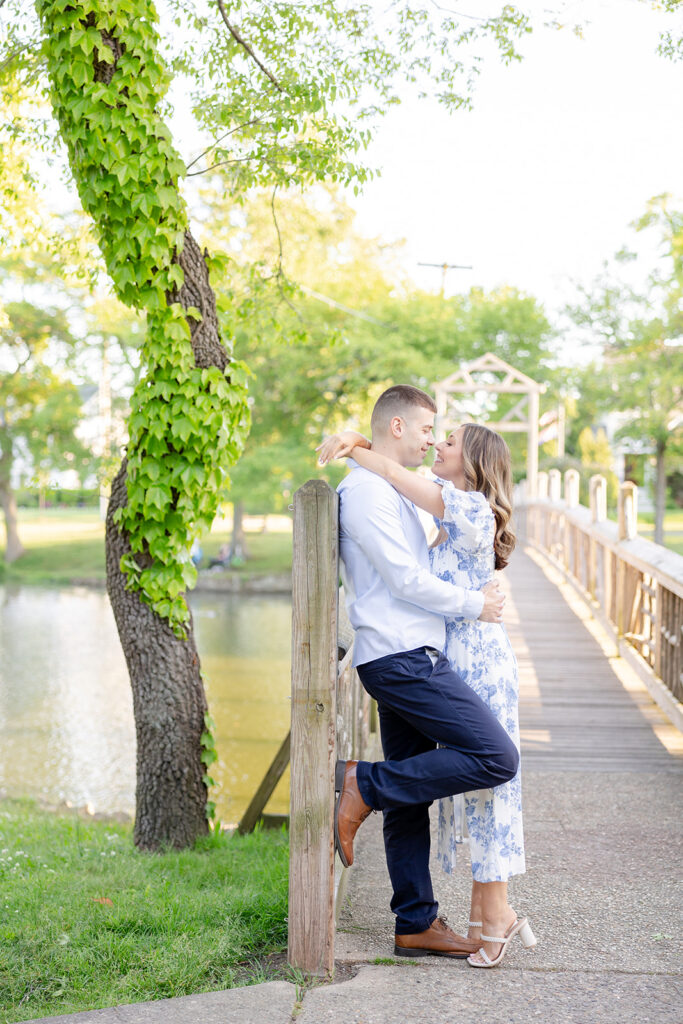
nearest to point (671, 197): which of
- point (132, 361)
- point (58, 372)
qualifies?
point (132, 361)

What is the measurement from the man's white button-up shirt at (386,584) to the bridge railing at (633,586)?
11.3 feet

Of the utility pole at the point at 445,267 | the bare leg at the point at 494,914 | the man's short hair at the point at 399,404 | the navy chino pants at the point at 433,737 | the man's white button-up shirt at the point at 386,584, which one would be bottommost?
the bare leg at the point at 494,914

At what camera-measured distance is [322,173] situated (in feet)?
21.7

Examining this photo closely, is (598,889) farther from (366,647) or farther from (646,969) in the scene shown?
(366,647)

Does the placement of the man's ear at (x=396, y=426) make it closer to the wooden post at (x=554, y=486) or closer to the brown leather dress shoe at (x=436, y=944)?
the brown leather dress shoe at (x=436, y=944)

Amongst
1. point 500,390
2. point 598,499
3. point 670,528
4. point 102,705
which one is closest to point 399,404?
point 598,499

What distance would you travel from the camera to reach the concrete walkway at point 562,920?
2.73 metres

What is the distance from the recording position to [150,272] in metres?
5.20

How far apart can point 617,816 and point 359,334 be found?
2359 centimetres

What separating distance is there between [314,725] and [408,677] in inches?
11.9

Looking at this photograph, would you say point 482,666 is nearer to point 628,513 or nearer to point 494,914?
point 494,914

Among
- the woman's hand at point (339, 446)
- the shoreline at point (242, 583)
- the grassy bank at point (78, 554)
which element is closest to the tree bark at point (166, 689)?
the woman's hand at point (339, 446)

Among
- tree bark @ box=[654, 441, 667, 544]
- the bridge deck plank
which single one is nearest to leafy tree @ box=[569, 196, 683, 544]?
tree bark @ box=[654, 441, 667, 544]

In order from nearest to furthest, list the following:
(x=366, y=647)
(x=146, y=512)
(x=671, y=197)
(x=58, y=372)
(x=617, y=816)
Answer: (x=366, y=647) → (x=617, y=816) → (x=146, y=512) → (x=671, y=197) → (x=58, y=372)
